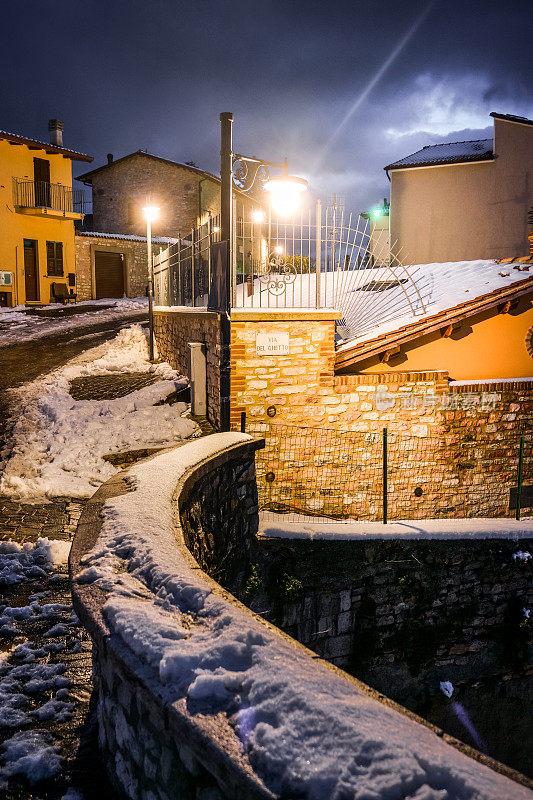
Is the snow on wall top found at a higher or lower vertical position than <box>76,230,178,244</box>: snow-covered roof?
lower

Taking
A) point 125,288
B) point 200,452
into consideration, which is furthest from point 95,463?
point 125,288

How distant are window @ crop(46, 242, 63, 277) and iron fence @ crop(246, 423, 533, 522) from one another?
21224mm

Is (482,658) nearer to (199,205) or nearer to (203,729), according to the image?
(203,729)

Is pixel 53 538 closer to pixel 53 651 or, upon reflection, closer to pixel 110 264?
pixel 53 651

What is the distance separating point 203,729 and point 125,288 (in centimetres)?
2879

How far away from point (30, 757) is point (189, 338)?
8451mm

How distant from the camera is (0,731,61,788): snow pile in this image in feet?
8.41

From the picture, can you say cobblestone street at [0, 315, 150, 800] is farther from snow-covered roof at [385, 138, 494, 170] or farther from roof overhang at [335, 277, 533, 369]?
snow-covered roof at [385, 138, 494, 170]

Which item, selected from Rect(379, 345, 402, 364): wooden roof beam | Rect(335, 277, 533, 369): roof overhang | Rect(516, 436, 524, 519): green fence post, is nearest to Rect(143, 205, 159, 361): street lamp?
Rect(335, 277, 533, 369): roof overhang

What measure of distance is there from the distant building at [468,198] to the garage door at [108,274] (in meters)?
Result: 14.4

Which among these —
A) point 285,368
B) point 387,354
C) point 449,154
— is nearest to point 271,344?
point 285,368

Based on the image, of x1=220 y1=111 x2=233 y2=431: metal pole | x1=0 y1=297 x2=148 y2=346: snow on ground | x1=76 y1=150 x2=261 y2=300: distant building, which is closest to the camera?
x1=220 y1=111 x2=233 y2=431: metal pole

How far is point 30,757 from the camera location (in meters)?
2.61

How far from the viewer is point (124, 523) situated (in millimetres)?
3744
